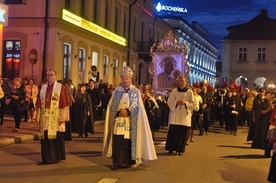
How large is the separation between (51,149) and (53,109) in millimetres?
835

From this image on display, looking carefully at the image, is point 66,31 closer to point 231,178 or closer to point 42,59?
point 42,59

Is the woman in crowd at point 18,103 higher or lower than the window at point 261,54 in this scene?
lower

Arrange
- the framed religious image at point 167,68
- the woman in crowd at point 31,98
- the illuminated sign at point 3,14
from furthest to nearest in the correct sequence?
1. the framed religious image at point 167,68
2. the illuminated sign at point 3,14
3. the woman in crowd at point 31,98

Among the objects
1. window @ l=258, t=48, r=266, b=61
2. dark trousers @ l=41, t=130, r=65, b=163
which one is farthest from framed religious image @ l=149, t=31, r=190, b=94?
window @ l=258, t=48, r=266, b=61

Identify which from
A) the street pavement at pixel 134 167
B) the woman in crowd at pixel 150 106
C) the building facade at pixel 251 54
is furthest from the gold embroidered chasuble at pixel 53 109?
the building facade at pixel 251 54

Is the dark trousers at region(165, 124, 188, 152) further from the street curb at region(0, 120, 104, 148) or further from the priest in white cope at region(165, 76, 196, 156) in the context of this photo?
the street curb at region(0, 120, 104, 148)

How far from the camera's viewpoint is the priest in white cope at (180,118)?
12.5 meters

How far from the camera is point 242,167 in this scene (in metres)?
10.8

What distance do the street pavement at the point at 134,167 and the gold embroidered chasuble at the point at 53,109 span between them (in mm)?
779

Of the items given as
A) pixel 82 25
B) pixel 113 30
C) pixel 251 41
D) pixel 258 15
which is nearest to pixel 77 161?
pixel 82 25

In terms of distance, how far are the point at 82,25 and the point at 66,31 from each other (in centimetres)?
238

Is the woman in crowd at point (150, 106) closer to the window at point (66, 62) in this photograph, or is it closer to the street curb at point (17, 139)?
the street curb at point (17, 139)

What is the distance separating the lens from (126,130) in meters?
9.98

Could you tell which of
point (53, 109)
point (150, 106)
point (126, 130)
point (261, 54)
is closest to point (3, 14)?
point (150, 106)
